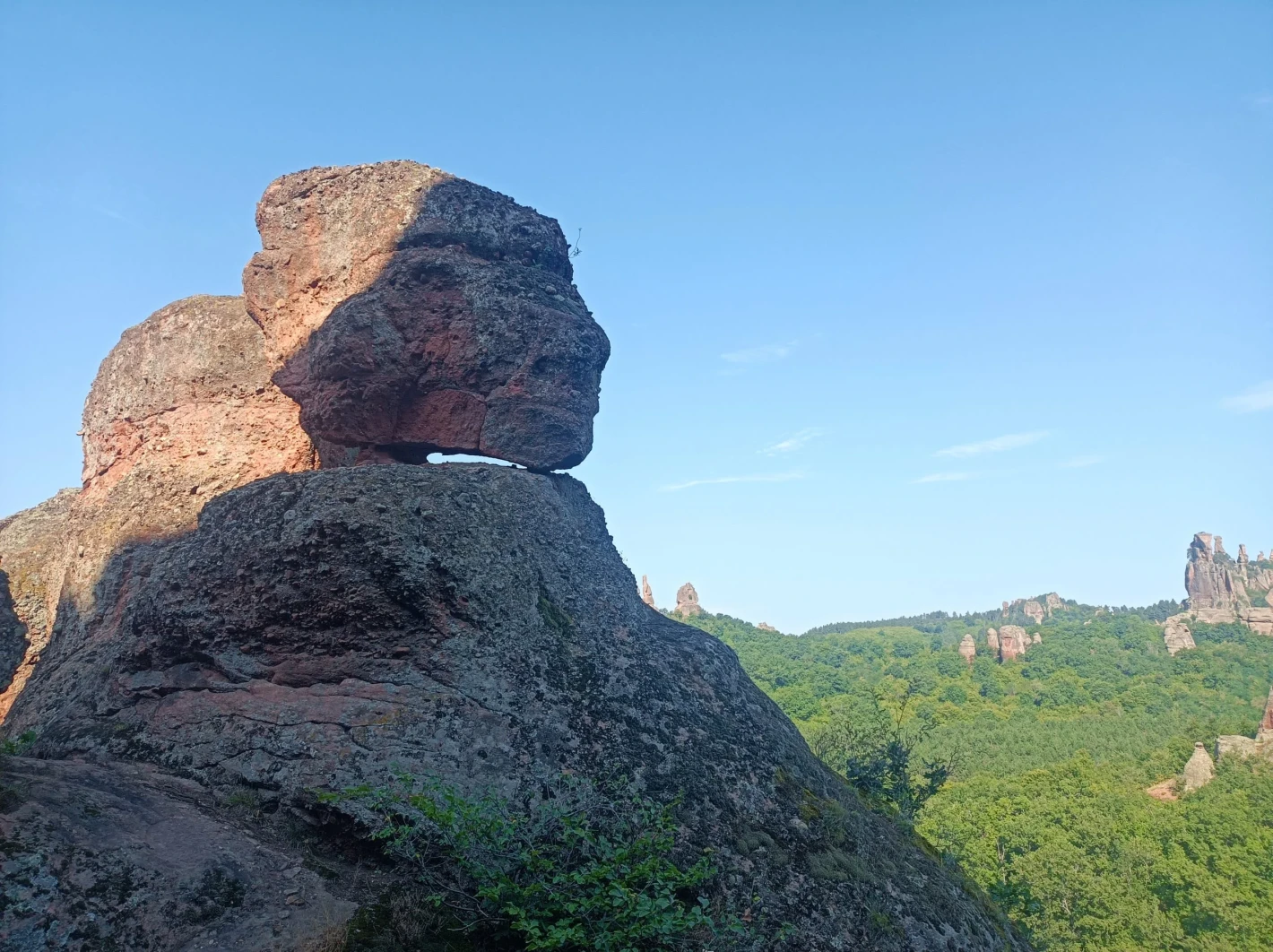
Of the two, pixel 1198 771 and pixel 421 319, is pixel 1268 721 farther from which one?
pixel 421 319

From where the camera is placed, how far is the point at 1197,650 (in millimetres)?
110375

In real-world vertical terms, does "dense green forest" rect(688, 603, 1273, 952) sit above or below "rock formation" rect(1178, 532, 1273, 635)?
below

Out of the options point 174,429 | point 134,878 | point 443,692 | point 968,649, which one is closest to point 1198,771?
point 968,649

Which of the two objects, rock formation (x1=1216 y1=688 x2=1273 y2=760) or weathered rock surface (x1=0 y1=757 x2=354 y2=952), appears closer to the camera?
weathered rock surface (x1=0 y1=757 x2=354 y2=952)

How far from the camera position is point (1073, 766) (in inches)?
2530

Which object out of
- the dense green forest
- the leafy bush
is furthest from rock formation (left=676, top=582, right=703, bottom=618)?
the leafy bush

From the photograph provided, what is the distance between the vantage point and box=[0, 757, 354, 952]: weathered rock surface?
5785 mm

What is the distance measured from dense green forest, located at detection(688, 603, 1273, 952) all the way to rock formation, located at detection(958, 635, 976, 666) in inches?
47.9

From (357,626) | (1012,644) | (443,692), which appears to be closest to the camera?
(443,692)

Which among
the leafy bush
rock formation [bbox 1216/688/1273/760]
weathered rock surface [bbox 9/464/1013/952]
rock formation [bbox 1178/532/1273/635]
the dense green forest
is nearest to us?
weathered rock surface [bbox 9/464/1013/952]

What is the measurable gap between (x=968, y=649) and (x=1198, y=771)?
48087 mm

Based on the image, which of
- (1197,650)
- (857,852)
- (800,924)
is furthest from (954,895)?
(1197,650)

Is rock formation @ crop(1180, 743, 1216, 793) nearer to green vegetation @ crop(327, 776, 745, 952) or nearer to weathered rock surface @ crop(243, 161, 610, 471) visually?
weathered rock surface @ crop(243, 161, 610, 471)

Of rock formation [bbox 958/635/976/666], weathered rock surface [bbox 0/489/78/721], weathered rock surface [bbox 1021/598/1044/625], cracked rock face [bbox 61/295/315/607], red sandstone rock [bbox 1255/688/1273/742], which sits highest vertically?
cracked rock face [bbox 61/295/315/607]
